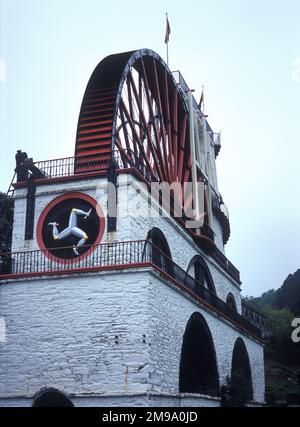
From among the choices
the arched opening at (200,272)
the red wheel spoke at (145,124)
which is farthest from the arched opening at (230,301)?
the red wheel spoke at (145,124)

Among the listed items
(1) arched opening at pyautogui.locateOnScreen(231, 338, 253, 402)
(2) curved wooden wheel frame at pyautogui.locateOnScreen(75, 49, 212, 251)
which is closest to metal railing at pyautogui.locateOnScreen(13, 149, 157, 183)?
(2) curved wooden wheel frame at pyautogui.locateOnScreen(75, 49, 212, 251)

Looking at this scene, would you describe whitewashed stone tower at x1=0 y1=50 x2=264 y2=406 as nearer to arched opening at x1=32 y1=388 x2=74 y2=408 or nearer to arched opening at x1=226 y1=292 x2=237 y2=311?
arched opening at x1=32 y1=388 x2=74 y2=408

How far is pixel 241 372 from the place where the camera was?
27031mm

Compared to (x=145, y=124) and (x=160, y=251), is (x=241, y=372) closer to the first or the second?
(x=160, y=251)

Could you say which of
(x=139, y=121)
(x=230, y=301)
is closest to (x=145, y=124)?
(x=139, y=121)

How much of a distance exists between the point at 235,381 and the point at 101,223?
34.2ft

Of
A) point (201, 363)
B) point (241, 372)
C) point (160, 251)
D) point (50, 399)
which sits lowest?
point (50, 399)

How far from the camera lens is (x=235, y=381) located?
24.4m

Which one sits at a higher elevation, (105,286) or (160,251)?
(160,251)

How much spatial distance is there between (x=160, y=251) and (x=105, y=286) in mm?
2383

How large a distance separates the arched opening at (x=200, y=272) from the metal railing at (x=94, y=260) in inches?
115

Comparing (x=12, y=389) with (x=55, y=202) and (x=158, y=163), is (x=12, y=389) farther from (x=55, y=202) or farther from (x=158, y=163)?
(x=158, y=163)

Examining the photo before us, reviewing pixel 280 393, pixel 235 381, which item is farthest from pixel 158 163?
pixel 280 393

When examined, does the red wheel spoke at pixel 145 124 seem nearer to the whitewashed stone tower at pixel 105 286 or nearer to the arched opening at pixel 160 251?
the whitewashed stone tower at pixel 105 286
